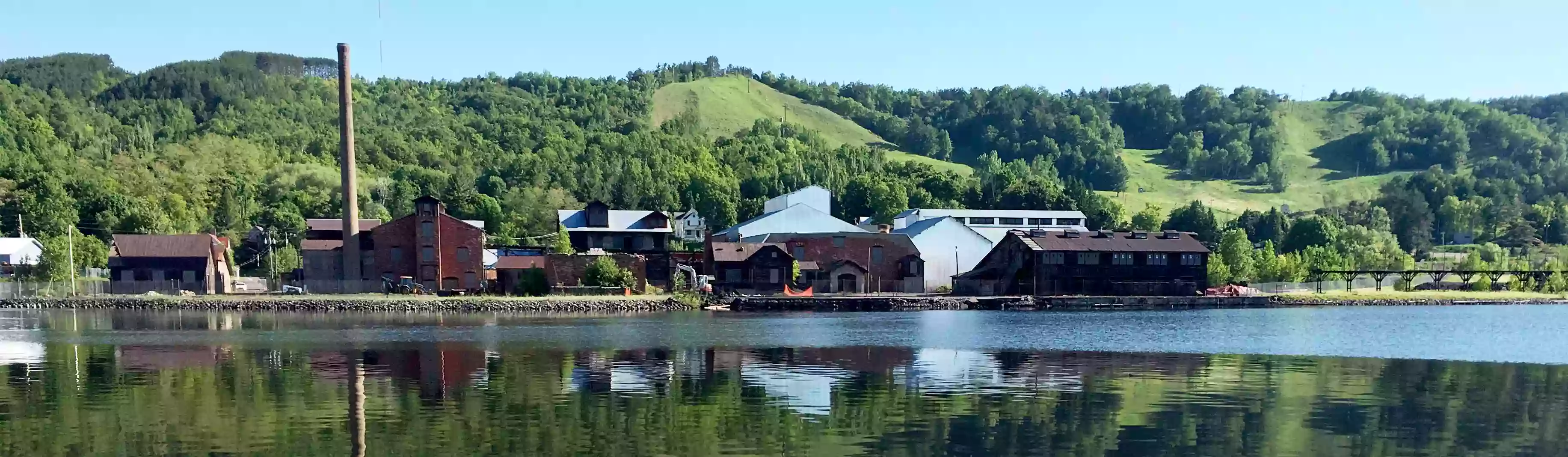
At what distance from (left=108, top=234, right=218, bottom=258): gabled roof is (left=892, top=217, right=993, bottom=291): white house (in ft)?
140

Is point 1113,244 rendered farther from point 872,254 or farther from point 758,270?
point 758,270

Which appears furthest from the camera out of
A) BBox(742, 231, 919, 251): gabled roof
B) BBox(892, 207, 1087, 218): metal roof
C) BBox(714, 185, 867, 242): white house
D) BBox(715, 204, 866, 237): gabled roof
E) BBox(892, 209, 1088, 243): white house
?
BBox(892, 209, 1088, 243): white house

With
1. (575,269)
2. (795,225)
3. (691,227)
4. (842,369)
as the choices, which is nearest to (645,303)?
(575,269)

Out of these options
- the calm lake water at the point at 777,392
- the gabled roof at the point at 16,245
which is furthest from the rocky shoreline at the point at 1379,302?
the gabled roof at the point at 16,245

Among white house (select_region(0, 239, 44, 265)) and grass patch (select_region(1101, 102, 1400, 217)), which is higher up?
grass patch (select_region(1101, 102, 1400, 217))

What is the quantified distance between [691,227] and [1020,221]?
28.4m

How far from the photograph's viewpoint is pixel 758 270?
249ft

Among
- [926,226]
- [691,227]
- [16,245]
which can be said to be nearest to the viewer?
[926,226]

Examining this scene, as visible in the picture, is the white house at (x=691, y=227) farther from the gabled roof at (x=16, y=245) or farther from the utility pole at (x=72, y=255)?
the gabled roof at (x=16, y=245)

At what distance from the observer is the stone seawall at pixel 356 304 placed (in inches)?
2547

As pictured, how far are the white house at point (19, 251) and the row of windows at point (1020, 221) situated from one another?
69.4 meters

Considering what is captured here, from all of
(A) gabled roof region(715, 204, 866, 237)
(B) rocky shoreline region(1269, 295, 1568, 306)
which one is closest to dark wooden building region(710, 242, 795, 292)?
(A) gabled roof region(715, 204, 866, 237)

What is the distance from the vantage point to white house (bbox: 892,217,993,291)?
81.9 m

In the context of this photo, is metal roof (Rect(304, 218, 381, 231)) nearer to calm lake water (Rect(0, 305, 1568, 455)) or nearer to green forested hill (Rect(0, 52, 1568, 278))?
green forested hill (Rect(0, 52, 1568, 278))
